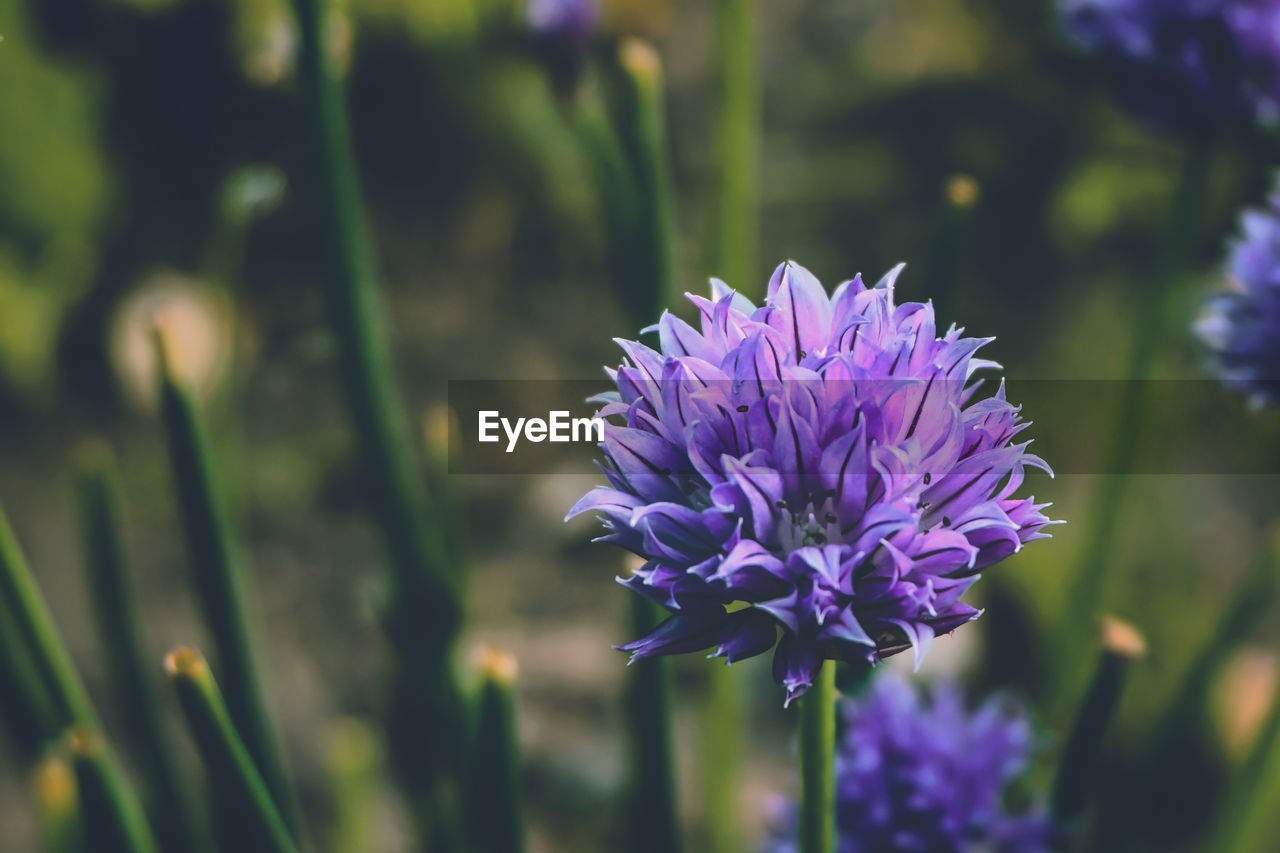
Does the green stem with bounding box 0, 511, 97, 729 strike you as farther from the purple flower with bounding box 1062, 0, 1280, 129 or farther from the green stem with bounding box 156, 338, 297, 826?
the purple flower with bounding box 1062, 0, 1280, 129

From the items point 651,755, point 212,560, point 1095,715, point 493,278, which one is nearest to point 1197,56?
point 1095,715

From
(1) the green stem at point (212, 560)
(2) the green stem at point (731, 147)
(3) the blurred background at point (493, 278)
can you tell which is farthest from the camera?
(3) the blurred background at point (493, 278)

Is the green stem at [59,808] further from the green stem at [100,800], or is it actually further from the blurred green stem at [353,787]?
the blurred green stem at [353,787]

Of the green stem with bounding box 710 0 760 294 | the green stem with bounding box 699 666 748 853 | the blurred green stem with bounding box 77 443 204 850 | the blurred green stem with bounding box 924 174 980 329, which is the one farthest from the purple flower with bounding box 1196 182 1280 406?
the blurred green stem with bounding box 77 443 204 850

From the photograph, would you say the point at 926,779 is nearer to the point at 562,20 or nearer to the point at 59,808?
the point at 59,808

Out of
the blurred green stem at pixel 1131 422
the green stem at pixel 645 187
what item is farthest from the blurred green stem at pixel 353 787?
the blurred green stem at pixel 1131 422

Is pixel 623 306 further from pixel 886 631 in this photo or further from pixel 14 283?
pixel 14 283

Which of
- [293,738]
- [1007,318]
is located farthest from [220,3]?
[1007,318]
